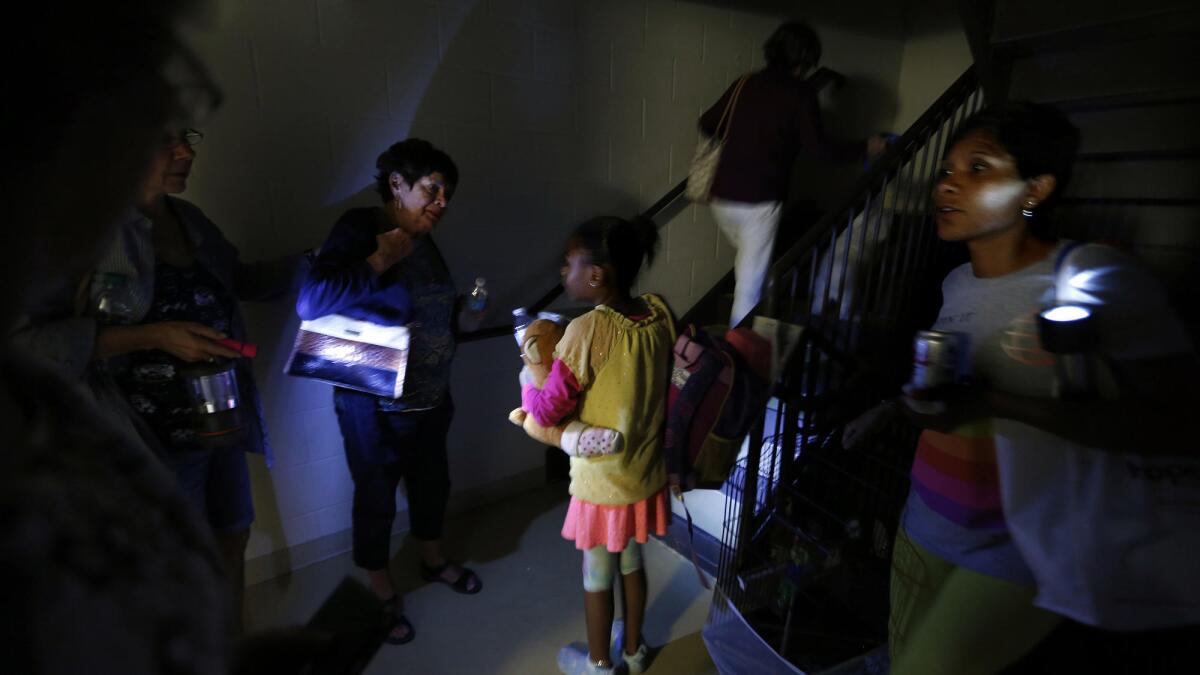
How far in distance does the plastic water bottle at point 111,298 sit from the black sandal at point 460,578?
140 cm

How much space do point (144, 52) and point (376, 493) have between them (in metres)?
1.80

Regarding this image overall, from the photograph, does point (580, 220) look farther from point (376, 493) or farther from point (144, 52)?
point (144, 52)

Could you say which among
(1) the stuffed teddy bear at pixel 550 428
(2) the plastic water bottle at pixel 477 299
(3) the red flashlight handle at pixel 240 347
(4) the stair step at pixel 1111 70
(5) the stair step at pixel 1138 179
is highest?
(4) the stair step at pixel 1111 70

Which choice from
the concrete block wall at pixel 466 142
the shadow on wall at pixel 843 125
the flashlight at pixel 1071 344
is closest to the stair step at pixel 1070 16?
the flashlight at pixel 1071 344

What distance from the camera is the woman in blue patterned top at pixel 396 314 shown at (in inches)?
65.7

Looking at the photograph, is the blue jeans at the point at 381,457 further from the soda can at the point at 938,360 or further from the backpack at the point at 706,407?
the soda can at the point at 938,360

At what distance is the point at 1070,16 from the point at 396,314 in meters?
2.32

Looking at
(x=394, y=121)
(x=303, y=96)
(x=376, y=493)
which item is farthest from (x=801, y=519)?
(x=303, y=96)

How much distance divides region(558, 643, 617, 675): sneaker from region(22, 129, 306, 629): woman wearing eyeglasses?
103cm

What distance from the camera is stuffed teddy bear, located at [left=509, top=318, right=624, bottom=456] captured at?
1.47 m

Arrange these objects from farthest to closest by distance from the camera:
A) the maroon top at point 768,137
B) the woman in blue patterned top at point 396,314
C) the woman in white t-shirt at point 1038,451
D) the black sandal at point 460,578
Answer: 1. the maroon top at point 768,137
2. the black sandal at point 460,578
3. the woman in blue patterned top at point 396,314
4. the woman in white t-shirt at point 1038,451

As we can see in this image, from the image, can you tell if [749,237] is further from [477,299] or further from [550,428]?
[550,428]

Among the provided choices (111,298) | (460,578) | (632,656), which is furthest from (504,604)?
(111,298)

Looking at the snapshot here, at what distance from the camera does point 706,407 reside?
5.08ft
